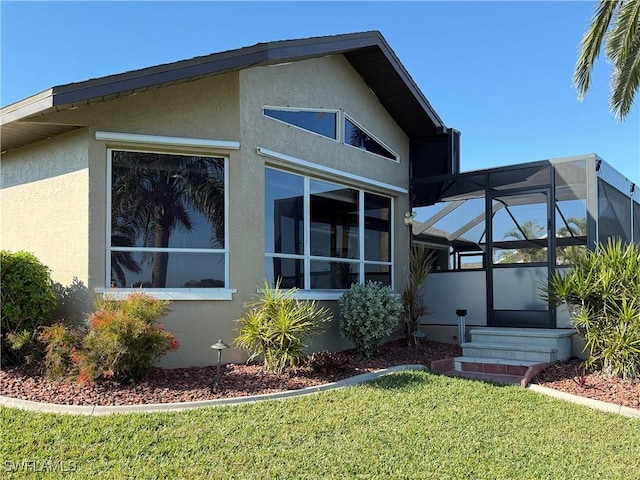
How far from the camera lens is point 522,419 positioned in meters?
6.08

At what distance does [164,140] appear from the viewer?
7.79 metres

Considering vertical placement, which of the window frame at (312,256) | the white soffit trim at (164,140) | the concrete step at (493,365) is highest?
the white soffit trim at (164,140)

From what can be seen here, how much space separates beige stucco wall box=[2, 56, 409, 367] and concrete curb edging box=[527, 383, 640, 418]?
12.3ft

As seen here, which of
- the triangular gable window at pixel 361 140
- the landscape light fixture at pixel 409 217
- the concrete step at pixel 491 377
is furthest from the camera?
the landscape light fixture at pixel 409 217

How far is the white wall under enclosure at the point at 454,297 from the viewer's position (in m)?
10.9

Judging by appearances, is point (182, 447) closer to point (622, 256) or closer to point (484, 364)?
point (484, 364)

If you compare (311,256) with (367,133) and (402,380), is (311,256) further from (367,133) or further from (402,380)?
(367,133)

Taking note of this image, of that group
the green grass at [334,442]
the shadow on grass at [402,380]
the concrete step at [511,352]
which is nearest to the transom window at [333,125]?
the concrete step at [511,352]

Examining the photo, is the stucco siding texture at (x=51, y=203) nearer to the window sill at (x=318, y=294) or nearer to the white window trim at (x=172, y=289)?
the white window trim at (x=172, y=289)

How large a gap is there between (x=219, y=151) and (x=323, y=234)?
2771 mm

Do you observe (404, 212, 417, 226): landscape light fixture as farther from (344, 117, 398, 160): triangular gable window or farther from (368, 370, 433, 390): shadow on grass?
(368, 370, 433, 390): shadow on grass

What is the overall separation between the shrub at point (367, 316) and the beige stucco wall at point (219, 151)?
58 cm

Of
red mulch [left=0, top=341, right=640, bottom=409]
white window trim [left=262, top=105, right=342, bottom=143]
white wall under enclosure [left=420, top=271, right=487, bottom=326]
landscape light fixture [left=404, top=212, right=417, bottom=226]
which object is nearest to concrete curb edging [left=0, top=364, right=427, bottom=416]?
red mulch [left=0, top=341, right=640, bottom=409]

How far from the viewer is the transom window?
9.27 metres
